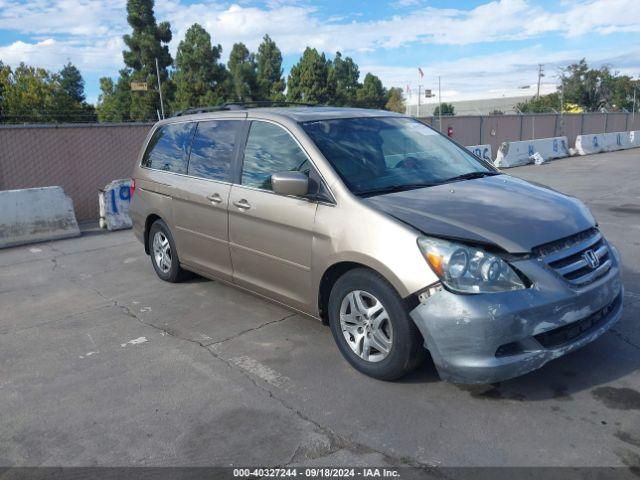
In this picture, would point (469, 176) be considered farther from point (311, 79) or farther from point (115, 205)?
point (311, 79)

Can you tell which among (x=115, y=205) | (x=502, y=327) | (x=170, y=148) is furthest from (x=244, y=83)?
(x=502, y=327)

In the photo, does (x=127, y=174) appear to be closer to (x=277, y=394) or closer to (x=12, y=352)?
(x=12, y=352)

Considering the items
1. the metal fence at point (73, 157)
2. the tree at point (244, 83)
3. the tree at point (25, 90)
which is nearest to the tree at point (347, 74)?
the tree at point (244, 83)

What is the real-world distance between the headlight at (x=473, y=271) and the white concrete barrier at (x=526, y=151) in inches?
662

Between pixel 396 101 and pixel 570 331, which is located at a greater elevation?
pixel 396 101

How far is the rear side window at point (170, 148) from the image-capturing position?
5.46m

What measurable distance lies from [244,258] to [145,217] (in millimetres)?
2044

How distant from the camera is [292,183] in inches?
149

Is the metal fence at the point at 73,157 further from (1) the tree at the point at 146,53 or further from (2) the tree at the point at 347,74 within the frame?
(2) the tree at the point at 347,74

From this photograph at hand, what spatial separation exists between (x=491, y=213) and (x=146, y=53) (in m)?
40.6

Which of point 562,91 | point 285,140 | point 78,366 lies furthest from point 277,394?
point 562,91

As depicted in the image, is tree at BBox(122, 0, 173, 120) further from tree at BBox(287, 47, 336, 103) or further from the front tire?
the front tire

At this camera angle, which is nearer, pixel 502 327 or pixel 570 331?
pixel 502 327

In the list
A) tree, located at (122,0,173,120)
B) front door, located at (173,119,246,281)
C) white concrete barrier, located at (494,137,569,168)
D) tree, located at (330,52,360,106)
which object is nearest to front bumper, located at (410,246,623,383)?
front door, located at (173,119,246,281)
